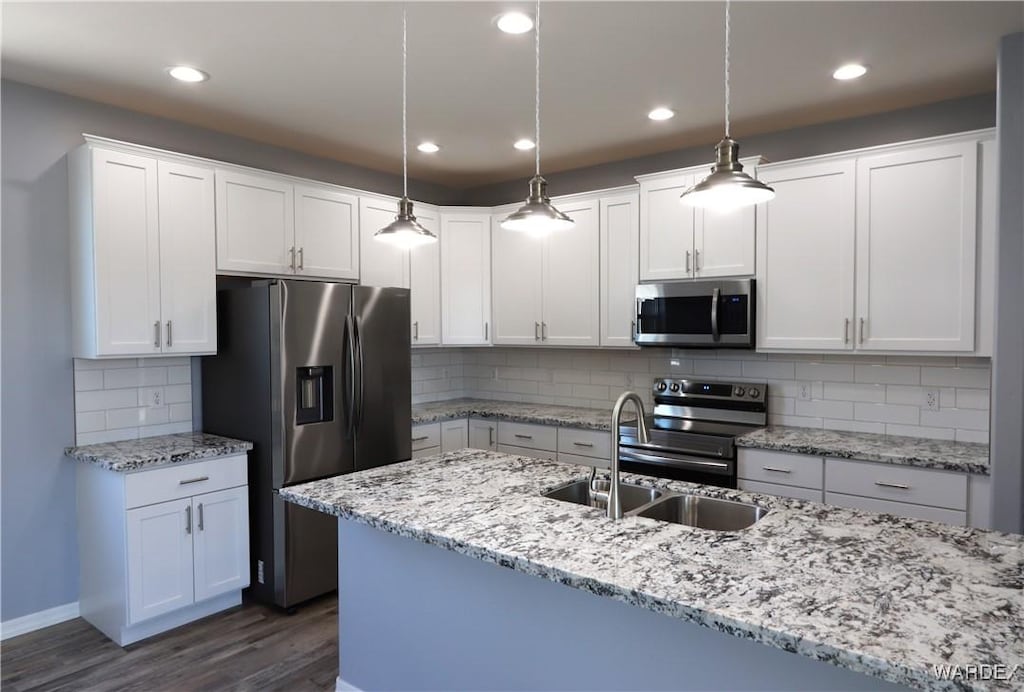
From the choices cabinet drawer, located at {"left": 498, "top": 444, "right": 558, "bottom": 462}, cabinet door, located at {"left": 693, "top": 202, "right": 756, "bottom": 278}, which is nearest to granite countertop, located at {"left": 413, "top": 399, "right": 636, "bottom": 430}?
cabinet drawer, located at {"left": 498, "top": 444, "right": 558, "bottom": 462}

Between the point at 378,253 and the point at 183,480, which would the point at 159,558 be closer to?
the point at 183,480

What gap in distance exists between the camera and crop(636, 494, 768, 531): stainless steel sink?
208 centimetres

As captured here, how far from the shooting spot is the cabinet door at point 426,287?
4660 millimetres

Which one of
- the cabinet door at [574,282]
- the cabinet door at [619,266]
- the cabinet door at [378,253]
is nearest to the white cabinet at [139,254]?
the cabinet door at [378,253]

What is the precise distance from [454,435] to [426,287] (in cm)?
111

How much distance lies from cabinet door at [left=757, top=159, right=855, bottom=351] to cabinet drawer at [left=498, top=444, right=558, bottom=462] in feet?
5.04

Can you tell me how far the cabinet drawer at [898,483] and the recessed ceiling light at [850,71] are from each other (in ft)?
6.03

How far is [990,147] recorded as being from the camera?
303 cm

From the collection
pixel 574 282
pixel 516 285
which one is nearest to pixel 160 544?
pixel 516 285

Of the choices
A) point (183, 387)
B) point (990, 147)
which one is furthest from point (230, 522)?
point (990, 147)

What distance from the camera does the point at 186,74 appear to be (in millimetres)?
2951

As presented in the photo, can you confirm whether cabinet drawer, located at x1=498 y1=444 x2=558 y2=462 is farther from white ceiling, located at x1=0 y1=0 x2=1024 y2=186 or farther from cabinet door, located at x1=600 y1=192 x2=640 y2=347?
white ceiling, located at x1=0 y1=0 x2=1024 y2=186

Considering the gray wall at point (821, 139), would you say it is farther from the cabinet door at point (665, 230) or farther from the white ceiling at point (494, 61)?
the cabinet door at point (665, 230)

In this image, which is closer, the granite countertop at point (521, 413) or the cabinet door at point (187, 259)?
the cabinet door at point (187, 259)
